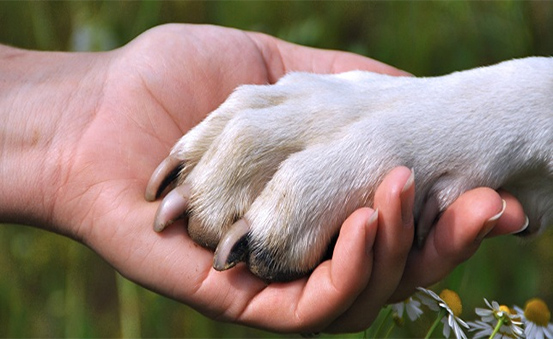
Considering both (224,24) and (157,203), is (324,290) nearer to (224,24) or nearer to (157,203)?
(157,203)

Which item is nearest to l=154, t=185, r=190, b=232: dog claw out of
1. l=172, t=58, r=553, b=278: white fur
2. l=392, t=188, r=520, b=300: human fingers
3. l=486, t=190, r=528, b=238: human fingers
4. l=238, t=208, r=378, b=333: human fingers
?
l=172, t=58, r=553, b=278: white fur

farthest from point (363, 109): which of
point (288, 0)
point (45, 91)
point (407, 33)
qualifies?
point (288, 0)

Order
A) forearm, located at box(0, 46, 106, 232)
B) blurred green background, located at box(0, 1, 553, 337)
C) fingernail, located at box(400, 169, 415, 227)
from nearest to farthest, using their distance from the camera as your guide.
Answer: fingernail, located at box(400, 169, 415, 227) → forearm, located at box(0, 46, 106, 232) → blurred green background, located at box(0, 1, 553, 337)

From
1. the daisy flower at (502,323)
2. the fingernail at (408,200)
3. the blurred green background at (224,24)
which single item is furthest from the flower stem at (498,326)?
the blurred green background at (224,24)

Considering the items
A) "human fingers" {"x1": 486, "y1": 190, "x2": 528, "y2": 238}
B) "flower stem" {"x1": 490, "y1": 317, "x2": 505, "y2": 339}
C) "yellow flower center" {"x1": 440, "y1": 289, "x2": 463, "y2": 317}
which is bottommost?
"yellow flower center" {"x1": 440, "y1": 289, "x2": 463, "y2": 317}

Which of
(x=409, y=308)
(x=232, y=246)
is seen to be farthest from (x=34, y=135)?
(x=409, y=308)

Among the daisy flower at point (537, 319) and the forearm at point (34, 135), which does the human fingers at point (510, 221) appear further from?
the forearm at point (34, 135)

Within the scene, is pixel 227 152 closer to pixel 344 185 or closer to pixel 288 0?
pixel 344 185

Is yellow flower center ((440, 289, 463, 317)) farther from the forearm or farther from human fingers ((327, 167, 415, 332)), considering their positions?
the forearm
